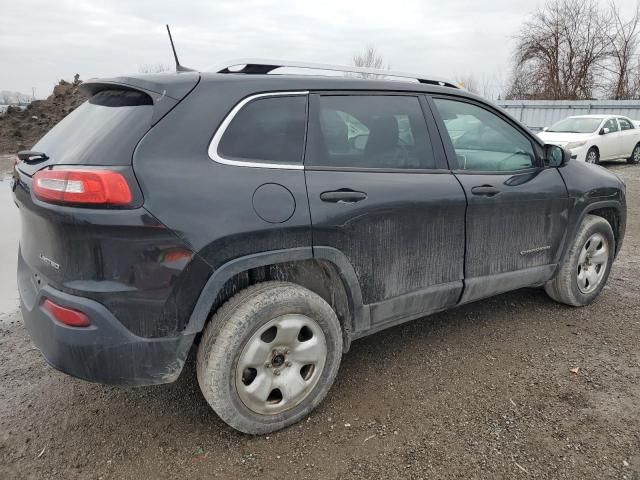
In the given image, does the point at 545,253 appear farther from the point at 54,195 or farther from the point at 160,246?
the point at 54,195

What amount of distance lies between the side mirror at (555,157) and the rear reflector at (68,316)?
318 centimetres

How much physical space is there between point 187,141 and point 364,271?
1126 mm

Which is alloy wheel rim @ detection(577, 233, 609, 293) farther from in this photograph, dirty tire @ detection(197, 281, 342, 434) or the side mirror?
dirty tire @ detection(197, 281, 342, 434)

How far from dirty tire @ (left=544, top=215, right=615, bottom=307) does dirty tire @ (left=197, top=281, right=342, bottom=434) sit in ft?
7.37

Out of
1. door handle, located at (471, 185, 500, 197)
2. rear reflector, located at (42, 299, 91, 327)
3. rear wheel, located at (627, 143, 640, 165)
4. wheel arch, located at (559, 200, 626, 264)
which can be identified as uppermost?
door handle, located at (471, 185, 500, 197)

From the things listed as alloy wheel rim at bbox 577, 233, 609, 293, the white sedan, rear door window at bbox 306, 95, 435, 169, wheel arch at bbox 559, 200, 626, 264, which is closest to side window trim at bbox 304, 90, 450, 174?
rear door window at bbox 306, 95, 435, 169

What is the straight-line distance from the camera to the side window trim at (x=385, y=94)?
2584 millimetres

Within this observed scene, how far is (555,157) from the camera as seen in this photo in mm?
3633

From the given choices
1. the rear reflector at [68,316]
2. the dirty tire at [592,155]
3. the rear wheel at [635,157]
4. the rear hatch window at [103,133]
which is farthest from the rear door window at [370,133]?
the rear wheel at [635,157]

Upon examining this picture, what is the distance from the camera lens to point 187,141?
87.4 inches

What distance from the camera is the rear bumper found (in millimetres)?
2105

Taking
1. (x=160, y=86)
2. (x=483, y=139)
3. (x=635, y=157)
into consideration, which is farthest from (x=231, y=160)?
(x=635, y=157)

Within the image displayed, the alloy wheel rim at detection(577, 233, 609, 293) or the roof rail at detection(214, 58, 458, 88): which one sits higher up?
the roof rail at detection(214, 58, 458, 88)

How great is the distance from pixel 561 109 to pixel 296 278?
25930mm
